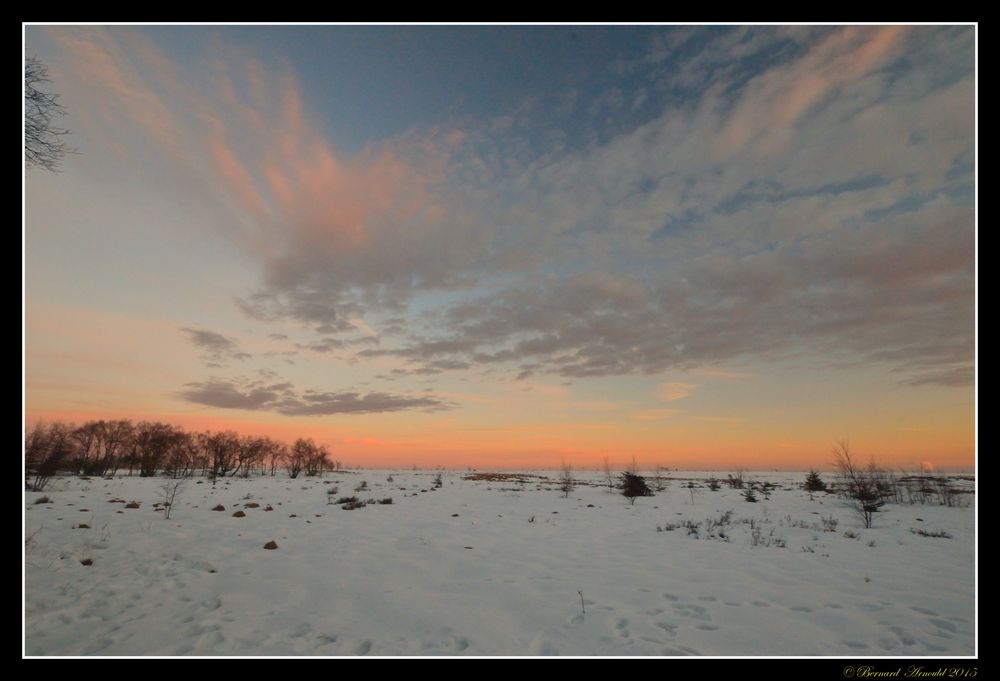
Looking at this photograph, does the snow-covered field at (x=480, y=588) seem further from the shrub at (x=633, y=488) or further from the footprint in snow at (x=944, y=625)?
the shrub at (x=633, y=488)

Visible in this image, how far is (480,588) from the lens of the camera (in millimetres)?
7562

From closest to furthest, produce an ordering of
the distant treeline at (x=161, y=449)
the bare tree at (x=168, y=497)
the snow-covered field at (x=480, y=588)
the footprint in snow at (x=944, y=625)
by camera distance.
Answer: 1. the snow-covered field at (x=480, y=588)
2. the footprint in snow at (x=944, y=625)
3. the bare tree at (x=168, y=497)
4. the distant treeline at (x=161, y=449)

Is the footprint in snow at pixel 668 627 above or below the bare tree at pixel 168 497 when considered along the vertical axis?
above

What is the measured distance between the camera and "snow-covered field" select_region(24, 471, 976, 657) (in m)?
5.30

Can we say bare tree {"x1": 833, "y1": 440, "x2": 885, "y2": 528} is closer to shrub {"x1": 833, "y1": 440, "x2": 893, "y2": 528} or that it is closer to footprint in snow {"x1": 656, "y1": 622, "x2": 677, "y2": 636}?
shrub {"x1": 833, "y1": 440, "x2": 893, "y2": 528}

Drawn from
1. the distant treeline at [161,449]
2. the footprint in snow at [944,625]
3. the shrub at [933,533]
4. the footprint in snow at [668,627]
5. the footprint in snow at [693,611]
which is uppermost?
the footprint in snow at [944,625]

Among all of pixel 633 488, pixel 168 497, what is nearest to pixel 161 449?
pixel 168 497

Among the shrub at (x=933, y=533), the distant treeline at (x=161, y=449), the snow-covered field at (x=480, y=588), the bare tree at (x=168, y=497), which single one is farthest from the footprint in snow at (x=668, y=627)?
the distant treeline at (x=161, y=449)

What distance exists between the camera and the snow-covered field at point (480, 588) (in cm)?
530

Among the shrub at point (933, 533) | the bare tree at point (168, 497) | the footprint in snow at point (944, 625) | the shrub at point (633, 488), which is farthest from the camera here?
the shrub at point (633, 488)

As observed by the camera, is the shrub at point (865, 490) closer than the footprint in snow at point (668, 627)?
No

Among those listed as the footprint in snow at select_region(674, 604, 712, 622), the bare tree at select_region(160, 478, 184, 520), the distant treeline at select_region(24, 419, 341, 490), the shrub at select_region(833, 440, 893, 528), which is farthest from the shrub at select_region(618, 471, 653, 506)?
the distant treeline at select_region(24, 419, 341, 490)

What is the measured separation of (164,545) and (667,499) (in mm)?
23984
